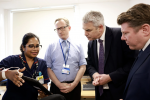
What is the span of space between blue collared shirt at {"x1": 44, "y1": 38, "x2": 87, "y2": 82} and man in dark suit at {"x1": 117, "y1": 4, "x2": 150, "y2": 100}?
3.76ft

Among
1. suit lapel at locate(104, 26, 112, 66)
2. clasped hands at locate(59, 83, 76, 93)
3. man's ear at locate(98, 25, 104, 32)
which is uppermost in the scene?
man's ear at locate(98, 25, 104, 32)

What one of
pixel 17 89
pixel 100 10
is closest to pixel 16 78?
pixel 17 89

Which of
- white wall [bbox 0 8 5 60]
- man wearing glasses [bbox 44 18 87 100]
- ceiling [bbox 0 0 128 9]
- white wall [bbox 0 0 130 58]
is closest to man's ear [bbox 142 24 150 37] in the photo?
man wearing glasses [bbox 44 18 87 100]

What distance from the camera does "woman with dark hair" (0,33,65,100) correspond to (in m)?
1.38

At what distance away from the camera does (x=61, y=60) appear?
192 cm

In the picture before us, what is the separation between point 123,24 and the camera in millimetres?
906

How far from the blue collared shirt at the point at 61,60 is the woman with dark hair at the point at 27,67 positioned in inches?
10.8

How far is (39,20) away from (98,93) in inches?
123

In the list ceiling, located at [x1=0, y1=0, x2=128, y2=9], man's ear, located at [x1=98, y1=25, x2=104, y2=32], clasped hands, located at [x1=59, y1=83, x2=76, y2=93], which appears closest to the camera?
man's ear, located at [x1=98, y1=25, x2=104, y2=32]

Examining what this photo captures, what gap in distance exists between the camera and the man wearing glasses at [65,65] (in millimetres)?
1820

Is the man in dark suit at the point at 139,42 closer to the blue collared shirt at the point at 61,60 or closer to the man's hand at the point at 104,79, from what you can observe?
the man's hand at the point at 104,79

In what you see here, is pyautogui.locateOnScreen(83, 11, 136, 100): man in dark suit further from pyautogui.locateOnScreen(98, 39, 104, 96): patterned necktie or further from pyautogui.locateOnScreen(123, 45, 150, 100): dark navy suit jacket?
pyautogui.locateOnScreen(123, 45, 150, 100): dark navy suit jacket

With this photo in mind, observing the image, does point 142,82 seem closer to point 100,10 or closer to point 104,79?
point 104,79

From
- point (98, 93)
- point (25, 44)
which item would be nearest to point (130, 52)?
point (98, 93)
